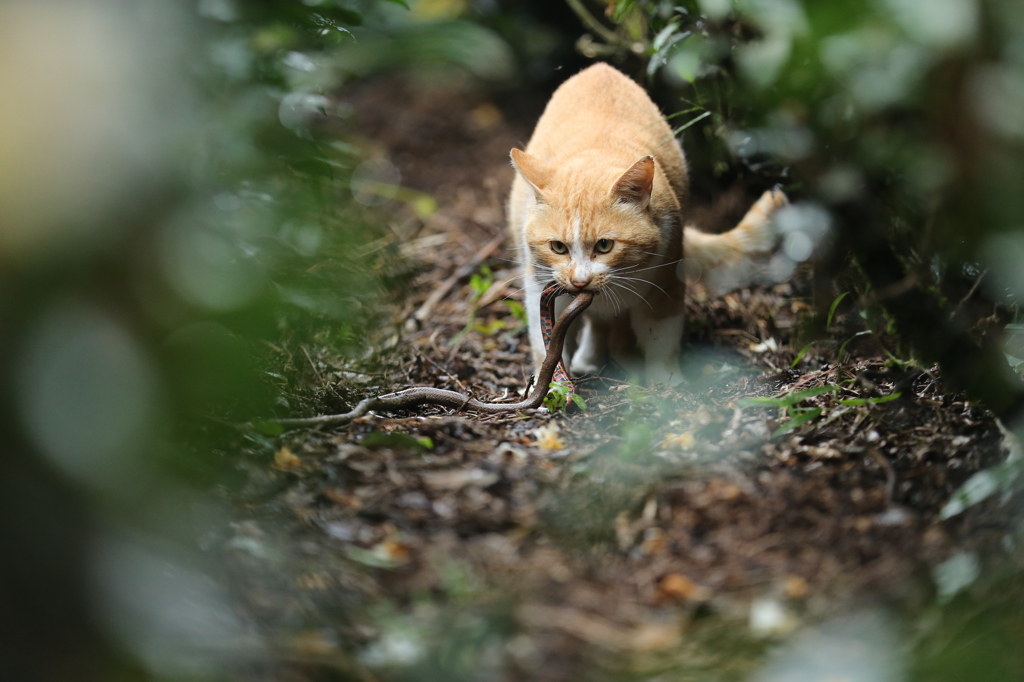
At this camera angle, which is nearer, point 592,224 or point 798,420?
point 798,420

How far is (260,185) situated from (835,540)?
1.71 m

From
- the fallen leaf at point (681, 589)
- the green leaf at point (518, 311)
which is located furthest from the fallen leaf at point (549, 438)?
the green leaf at point (518, 311)

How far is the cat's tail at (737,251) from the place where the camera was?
11.8 feet

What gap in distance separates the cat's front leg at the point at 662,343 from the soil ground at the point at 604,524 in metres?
0.26

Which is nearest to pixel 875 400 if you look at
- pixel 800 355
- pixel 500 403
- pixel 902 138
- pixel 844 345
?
pixel 844 345

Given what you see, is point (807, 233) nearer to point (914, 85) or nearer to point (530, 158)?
point (530, 158)

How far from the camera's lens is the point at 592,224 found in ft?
10.1

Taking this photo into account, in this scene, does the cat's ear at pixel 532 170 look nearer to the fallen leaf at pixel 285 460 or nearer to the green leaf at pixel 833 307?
the green leaf at pixel 833 307

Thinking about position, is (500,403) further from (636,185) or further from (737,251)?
(737,251)

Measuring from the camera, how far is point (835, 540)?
6.42 ft

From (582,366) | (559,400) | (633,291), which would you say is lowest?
(582,366)

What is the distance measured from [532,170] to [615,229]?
18.1 inches

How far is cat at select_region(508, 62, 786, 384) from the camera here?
10.1 ft

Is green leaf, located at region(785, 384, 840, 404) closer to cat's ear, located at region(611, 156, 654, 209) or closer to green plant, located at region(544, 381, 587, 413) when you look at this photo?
green plant, located at region(544, 381, 587, 413)
